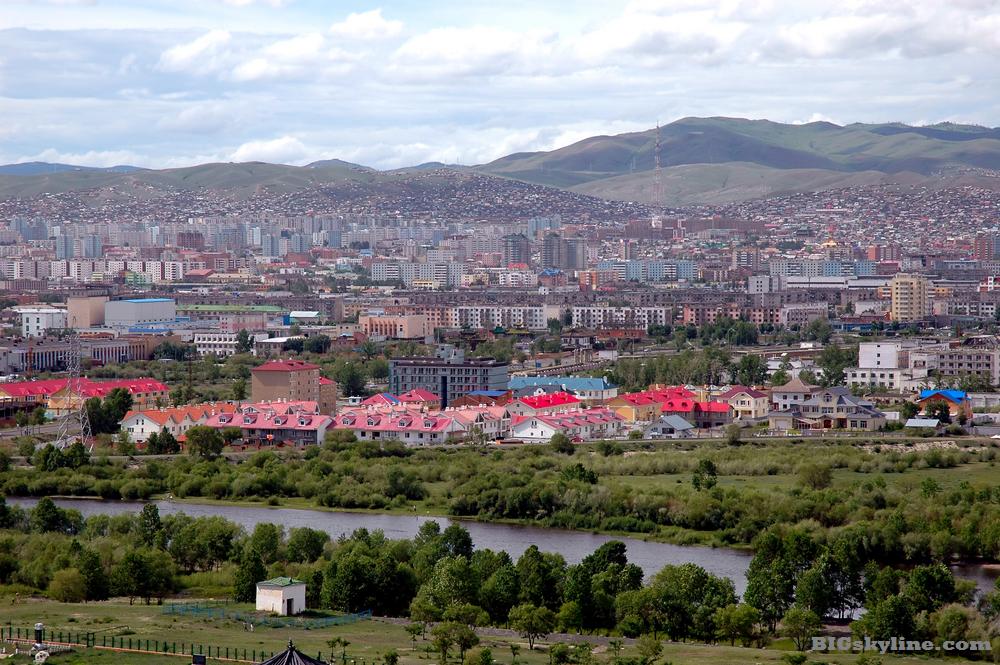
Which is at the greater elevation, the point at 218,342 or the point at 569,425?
the point at 569,425

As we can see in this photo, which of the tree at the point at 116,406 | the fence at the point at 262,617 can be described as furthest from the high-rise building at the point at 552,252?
the fence at the point at 262,617

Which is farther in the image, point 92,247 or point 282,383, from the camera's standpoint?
point 92,247

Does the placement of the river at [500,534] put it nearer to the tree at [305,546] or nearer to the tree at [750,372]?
the tree at [305,546]

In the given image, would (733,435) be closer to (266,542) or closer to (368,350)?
(266,542)

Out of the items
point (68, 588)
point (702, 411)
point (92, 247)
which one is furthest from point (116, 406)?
point (92, 247)

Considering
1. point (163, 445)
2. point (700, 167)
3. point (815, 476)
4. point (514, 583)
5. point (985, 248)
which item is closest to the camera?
point (514, 583)
